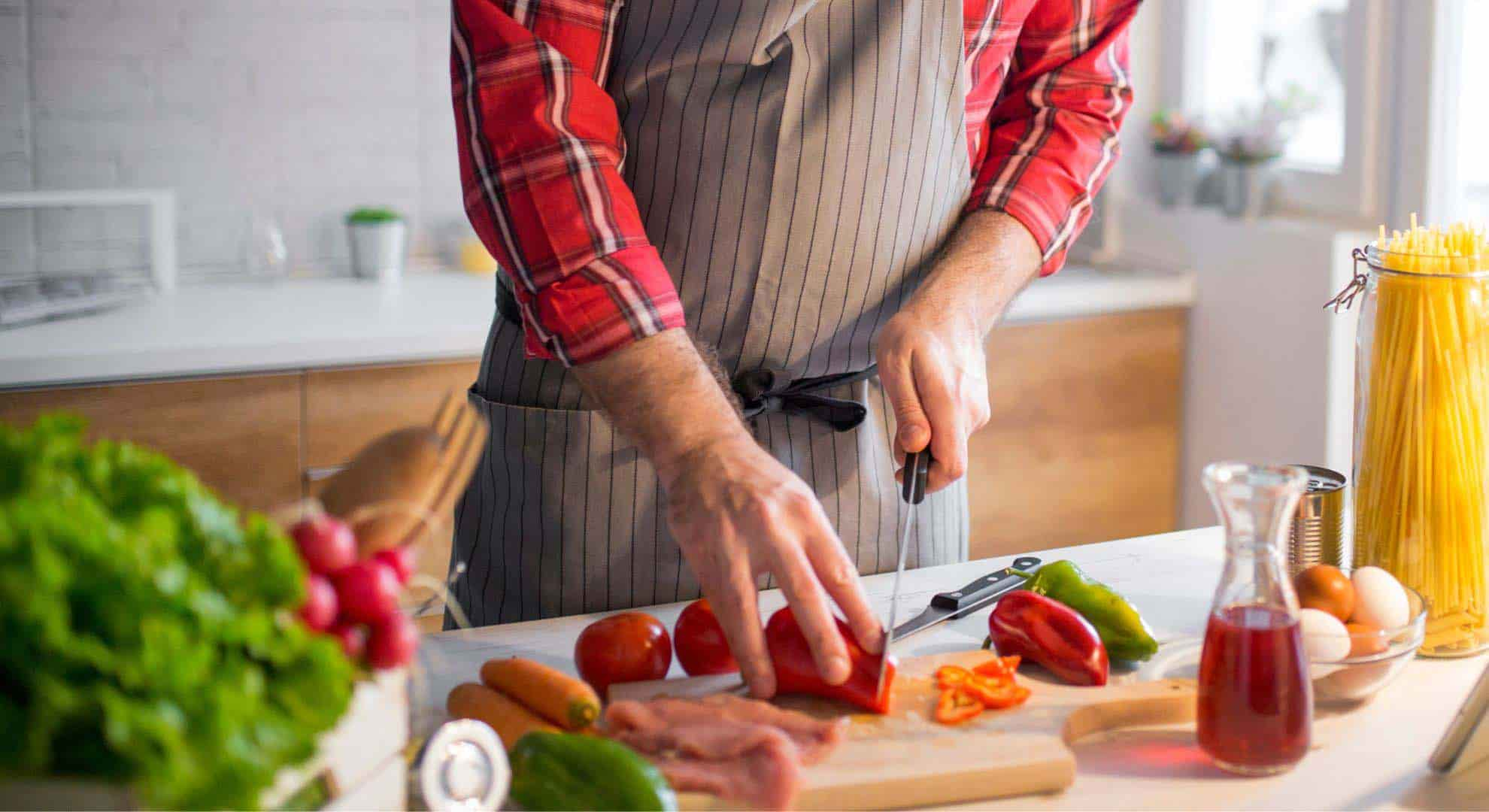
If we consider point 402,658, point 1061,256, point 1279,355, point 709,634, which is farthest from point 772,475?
point 1279,355

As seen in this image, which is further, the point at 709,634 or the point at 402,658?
the point at 709,634

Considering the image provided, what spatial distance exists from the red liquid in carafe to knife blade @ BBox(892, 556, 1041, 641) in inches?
10.3

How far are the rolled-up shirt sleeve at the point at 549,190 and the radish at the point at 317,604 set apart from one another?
1.67ft

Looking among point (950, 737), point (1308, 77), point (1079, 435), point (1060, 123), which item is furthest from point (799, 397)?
point (1308, 77)

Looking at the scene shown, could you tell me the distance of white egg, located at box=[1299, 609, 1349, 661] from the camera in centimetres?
89

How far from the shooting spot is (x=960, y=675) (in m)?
0.92

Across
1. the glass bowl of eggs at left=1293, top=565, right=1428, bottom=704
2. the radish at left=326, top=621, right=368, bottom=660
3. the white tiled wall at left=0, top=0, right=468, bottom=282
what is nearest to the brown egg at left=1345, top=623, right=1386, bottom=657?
the glass bowl of eggs at left=1293, top=565, right=1428, bottom=704

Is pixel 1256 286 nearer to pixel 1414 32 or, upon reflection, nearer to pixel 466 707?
pixel 1414 32

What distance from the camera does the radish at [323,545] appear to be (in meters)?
0.58

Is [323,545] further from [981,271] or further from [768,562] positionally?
[981,271]

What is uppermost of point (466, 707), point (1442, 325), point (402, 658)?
point (1442, 325)

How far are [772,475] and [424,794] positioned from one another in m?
0.30

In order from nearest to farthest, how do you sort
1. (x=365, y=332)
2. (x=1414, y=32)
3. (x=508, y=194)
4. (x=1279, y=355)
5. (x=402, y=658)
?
(x=402, y=658)
(x=508, y=194)
(x=365, y=332)
(x=1414, y=32)
(x=1279, y=355)

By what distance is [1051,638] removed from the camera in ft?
3.12
